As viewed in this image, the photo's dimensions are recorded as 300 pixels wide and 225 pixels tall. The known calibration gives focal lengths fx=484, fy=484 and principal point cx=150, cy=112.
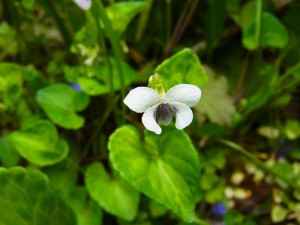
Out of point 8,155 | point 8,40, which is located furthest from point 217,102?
point 8,40

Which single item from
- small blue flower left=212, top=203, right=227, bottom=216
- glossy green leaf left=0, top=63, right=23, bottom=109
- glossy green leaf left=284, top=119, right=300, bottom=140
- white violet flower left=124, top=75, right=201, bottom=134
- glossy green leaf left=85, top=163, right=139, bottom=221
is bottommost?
small blue flower left=212, top=203, right=227, bottom=216

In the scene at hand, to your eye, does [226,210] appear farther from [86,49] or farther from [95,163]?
[86,49]

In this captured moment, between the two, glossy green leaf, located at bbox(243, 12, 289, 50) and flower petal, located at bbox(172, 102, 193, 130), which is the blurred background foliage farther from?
flower petal, located at bbox(172, 102, 193, 130)

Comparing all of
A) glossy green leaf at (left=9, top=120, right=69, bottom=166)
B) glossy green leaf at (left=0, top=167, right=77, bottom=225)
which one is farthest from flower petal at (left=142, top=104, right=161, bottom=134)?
glossy green leaf at (left=9, top=120, right=69, bottom=166)

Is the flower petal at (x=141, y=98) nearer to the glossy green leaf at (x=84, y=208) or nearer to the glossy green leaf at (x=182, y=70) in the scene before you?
the glossy green leaf at (x=182, y=70)

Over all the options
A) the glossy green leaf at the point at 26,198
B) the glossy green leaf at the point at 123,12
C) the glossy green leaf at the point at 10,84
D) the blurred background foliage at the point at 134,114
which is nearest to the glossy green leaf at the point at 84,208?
the blurred background foliage at the point at 134,114

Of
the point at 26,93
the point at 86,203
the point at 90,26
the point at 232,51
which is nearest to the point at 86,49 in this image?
the point at 90,26
